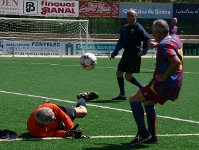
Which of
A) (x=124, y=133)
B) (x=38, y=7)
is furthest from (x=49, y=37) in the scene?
(x=124, y=133)

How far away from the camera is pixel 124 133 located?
916 centimetres

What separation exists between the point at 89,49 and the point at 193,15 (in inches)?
655

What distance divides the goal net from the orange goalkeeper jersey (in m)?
25.9

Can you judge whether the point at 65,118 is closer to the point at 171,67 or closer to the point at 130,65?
the point at 171,67

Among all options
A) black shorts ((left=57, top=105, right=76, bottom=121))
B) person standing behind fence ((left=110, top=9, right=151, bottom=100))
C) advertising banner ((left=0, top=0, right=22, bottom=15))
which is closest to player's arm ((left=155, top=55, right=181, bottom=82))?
black shorts ((left=57, top=105, right=76, bottom=121))

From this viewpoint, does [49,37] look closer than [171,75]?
No

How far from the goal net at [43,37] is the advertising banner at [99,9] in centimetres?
796

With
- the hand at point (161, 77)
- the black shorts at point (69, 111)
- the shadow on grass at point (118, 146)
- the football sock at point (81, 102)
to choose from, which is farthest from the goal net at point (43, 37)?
Answer: the hand at point (161, 77)

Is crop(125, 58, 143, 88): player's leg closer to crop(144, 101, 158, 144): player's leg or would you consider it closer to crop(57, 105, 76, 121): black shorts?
crop(57, 105, 76, 121): black shorts

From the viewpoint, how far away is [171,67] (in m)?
7.74

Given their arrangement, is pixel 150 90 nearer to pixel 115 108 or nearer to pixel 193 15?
pixel 115 108

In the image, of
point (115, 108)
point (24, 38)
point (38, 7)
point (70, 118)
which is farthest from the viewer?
point (38, 7)

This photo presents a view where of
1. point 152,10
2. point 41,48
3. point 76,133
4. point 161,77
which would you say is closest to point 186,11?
point 152,10

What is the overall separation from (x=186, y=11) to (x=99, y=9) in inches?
316
